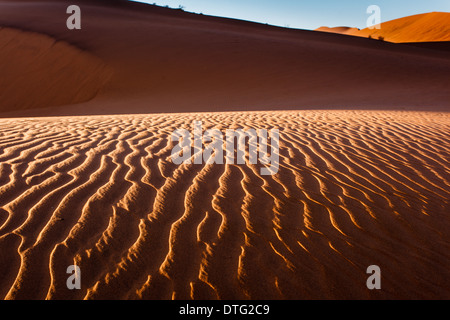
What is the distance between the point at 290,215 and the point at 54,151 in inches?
117

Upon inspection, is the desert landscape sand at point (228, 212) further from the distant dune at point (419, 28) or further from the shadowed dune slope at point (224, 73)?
the distant dune at point (419, 28)

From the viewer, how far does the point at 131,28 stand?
20.2 m

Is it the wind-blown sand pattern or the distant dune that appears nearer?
the wind-blown sand pattern

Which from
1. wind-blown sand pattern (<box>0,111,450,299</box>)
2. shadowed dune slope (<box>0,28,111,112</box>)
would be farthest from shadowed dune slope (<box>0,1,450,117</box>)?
wind-blown sand pattern (<box>0,111,450,299</box>)

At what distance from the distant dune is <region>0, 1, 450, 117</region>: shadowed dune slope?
4481 centimetres

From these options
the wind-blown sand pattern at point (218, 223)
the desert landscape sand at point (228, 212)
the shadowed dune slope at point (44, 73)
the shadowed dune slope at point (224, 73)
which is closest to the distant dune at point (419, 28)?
the shadowed dune slope at point (224, 73)

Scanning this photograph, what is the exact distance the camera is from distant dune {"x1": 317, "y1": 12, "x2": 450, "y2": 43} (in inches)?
2133

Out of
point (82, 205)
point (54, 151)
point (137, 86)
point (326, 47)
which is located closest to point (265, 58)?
point (326, 47)

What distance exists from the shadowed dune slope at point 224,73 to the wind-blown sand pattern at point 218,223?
7242 mm

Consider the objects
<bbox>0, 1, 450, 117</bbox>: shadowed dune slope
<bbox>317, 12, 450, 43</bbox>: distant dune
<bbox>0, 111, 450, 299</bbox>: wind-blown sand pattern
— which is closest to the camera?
<bbox>0, 111, 450, 299</bbox>: wind-blown sand pattern

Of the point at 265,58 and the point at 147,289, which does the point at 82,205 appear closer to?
the point at 147,289

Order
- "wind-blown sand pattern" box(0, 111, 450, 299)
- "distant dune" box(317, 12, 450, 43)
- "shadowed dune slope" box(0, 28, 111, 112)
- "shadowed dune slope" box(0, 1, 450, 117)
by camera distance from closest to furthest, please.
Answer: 1. "wind-blown sand pattern" box(0, 111, 450, 299)
2. "shadowed dune slope" box(0, 1, 450, 117)
3. "shadowed dune slope" box(0, 28, 111, 112)
4. "distant dune" box(317, 12, 450, 43)

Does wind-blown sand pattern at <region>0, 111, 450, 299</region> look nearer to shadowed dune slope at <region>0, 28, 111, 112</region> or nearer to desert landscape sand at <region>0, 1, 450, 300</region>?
desert landscape sand at <region>0, 1, 450, 300</region>

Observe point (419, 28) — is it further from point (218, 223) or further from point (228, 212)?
point (218, 223)
